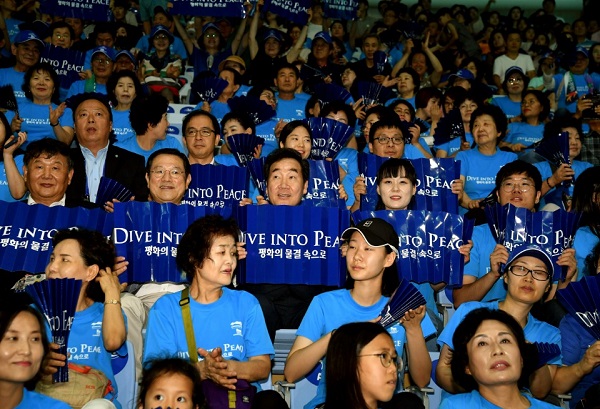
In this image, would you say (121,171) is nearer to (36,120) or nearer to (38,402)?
(36,120)

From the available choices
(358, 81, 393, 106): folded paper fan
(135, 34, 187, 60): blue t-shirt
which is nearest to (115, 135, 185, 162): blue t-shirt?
(358, 81, 393, 106): folded paper fan

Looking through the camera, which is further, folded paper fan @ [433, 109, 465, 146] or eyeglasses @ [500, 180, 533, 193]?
folded paper fan @ [433, 109, 465, 146]

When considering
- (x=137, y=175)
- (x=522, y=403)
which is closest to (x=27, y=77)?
(x=137, y=175)

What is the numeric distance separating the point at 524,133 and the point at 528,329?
5110 mm

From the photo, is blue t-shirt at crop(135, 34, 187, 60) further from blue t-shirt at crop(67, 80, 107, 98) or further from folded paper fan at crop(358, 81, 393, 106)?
folded paper fan at crop(358, 81, 393, 106)

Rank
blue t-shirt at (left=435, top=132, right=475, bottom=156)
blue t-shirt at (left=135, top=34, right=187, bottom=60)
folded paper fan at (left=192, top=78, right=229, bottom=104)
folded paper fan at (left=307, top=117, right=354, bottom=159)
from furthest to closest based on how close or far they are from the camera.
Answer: blue t-shirt at (left=135, top=34, right=187, bottom=60) → folded paper fan at (left=192, top=78, right=229, bottom=104) → blue t-shirt at (left=435, top=132, right=475, bottom=156) → folded paper fan at (left=307, top=117, right=354, bottom=159)

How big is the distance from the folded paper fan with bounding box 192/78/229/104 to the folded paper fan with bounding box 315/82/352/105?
107cm

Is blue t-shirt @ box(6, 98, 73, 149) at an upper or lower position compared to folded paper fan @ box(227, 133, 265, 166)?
upper

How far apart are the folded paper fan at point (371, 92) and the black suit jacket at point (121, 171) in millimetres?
3592

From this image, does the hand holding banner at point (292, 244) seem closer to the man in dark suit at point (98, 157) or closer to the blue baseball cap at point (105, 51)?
the man in dark suit at point (98, 157)

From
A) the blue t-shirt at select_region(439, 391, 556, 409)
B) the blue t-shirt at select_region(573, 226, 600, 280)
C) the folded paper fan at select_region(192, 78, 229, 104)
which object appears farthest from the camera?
the folded paper fan at select_region(192, 78, 229, 104)

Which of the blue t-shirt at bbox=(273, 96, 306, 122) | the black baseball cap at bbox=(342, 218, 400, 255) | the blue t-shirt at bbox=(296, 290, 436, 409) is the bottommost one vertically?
the blue t-shirt at bbox=(296, 290, 436, 409)

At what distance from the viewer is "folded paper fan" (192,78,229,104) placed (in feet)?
28.6

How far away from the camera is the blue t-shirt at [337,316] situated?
4246mm
